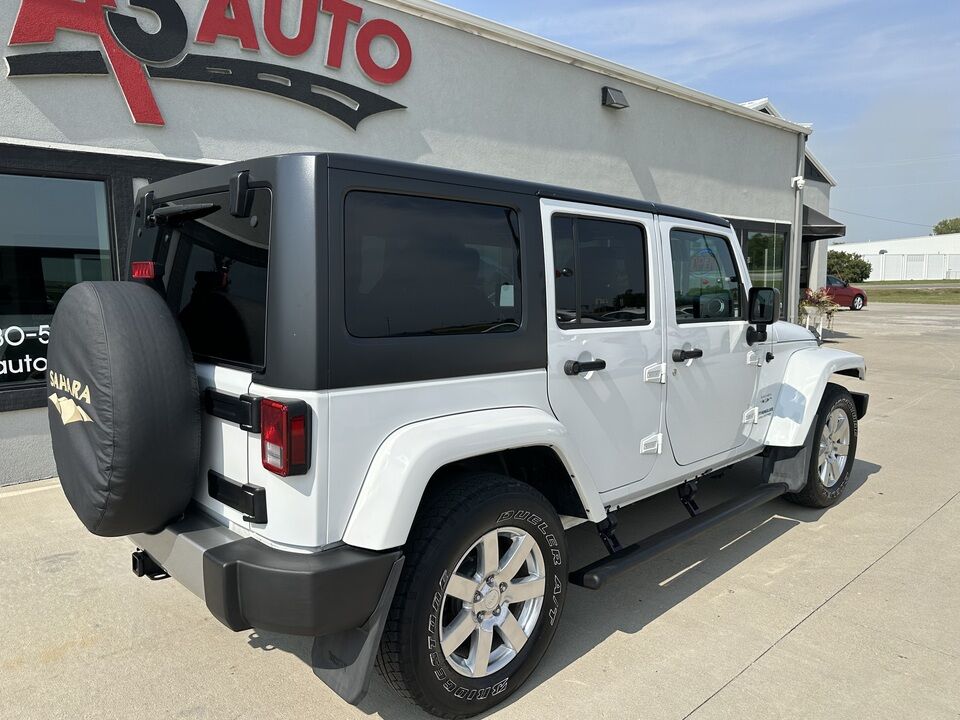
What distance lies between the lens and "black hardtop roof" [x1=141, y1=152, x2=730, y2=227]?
2.20 m

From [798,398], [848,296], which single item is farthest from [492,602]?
[848,296]

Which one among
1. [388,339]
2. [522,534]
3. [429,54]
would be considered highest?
[429,54]

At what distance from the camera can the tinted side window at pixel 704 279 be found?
139 inches

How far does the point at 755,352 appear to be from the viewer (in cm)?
407

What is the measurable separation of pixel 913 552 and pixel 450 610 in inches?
121

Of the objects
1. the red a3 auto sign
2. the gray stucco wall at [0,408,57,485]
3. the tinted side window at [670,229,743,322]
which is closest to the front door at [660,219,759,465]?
the tinted side window at [670,229,743,322]

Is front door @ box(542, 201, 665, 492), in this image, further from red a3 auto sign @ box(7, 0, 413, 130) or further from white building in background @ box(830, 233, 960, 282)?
white building in background @ box(830, 233, 960, 282)

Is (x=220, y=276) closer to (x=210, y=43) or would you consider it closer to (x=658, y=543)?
(x=658, y=543)

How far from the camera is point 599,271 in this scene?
3.09 metres

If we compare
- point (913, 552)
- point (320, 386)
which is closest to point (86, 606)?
point (320, 386)

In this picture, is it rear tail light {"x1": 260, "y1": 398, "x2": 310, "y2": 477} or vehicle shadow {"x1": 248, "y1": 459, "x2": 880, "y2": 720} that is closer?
rear tail light {"x1": 260, "y1": 398, "x2": 310, "y2": 477}

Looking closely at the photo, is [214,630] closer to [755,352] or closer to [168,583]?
[168,583]

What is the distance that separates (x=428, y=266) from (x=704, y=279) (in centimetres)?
191

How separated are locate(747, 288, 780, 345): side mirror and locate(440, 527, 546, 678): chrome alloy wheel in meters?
2.08
